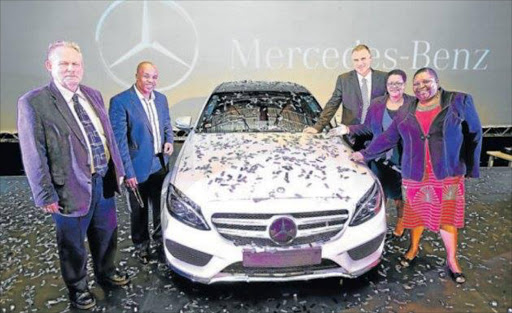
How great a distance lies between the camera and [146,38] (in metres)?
5.09

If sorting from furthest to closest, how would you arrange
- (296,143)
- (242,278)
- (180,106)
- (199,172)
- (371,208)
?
(180,106) < (296,143) < (199,172) < (371,208) < (242,278)

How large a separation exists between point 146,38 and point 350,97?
10.7 feet

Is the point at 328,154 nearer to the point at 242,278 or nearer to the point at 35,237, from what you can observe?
the point at 242,278

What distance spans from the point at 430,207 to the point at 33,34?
211 inches

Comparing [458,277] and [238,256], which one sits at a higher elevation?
[238,256]

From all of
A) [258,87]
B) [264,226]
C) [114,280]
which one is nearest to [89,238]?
→ [114,280]

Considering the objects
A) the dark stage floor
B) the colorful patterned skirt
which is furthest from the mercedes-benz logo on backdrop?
the colorful patterned skirt

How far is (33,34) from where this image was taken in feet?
16.6

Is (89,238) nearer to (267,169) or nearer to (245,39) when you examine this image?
(267,169)

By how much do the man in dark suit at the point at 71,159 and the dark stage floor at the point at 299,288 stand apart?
0.30 meters

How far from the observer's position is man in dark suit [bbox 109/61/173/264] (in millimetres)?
2307

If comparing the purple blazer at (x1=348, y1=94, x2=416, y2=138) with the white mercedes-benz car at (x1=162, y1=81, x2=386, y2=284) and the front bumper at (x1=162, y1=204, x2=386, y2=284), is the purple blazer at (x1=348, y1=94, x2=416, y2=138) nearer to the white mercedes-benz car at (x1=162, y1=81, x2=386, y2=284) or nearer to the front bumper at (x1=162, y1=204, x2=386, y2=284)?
the white mercedes-benz car at (x1=162, y1=81, x2=386, y2=284)

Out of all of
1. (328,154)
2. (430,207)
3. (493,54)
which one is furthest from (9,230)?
(493,54)

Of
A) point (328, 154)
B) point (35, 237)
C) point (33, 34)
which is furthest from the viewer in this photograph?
point (33, 34)
